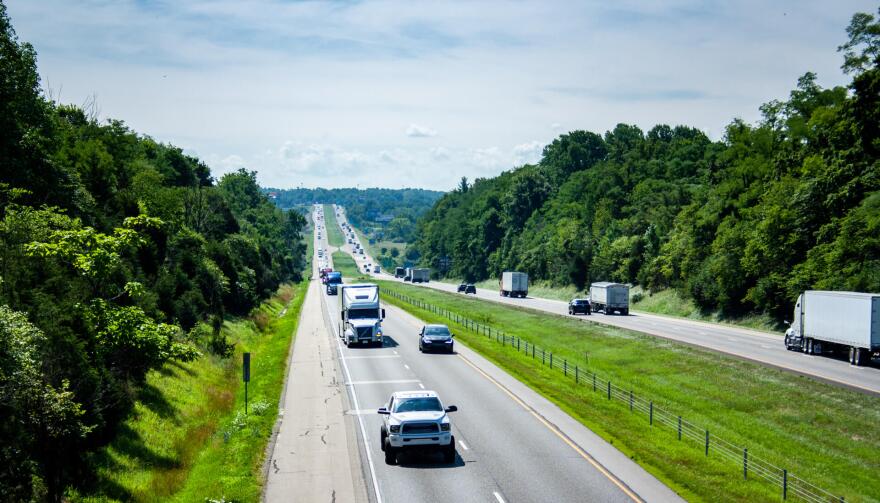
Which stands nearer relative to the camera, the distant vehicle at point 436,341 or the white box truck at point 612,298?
the distant vehicle at point 436,341

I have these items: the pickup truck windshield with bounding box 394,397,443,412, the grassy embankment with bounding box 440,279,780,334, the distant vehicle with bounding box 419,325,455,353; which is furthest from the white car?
the grassy embankment with bounding box 440,279,780,334

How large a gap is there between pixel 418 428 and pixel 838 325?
3116 cm

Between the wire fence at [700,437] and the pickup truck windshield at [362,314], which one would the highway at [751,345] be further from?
the pickup truck windshield at [362,314]

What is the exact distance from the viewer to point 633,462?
2325cm

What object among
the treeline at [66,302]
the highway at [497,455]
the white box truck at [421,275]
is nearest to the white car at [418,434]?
the highway at [497,455]

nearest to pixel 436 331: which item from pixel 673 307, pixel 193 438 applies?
pixel 193 438

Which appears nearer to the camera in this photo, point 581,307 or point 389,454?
point 389,454

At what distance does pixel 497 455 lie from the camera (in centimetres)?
2359

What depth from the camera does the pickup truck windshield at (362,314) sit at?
51.6 meters

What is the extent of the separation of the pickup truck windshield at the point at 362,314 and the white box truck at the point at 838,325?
1052 inches

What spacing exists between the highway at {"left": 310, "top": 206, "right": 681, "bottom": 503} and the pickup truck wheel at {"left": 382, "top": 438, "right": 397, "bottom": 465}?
0.67 feet

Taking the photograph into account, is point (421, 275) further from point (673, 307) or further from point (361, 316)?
point (361, 316)

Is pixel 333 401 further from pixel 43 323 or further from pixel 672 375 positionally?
pixel 672 375

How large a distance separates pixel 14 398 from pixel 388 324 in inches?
1997
